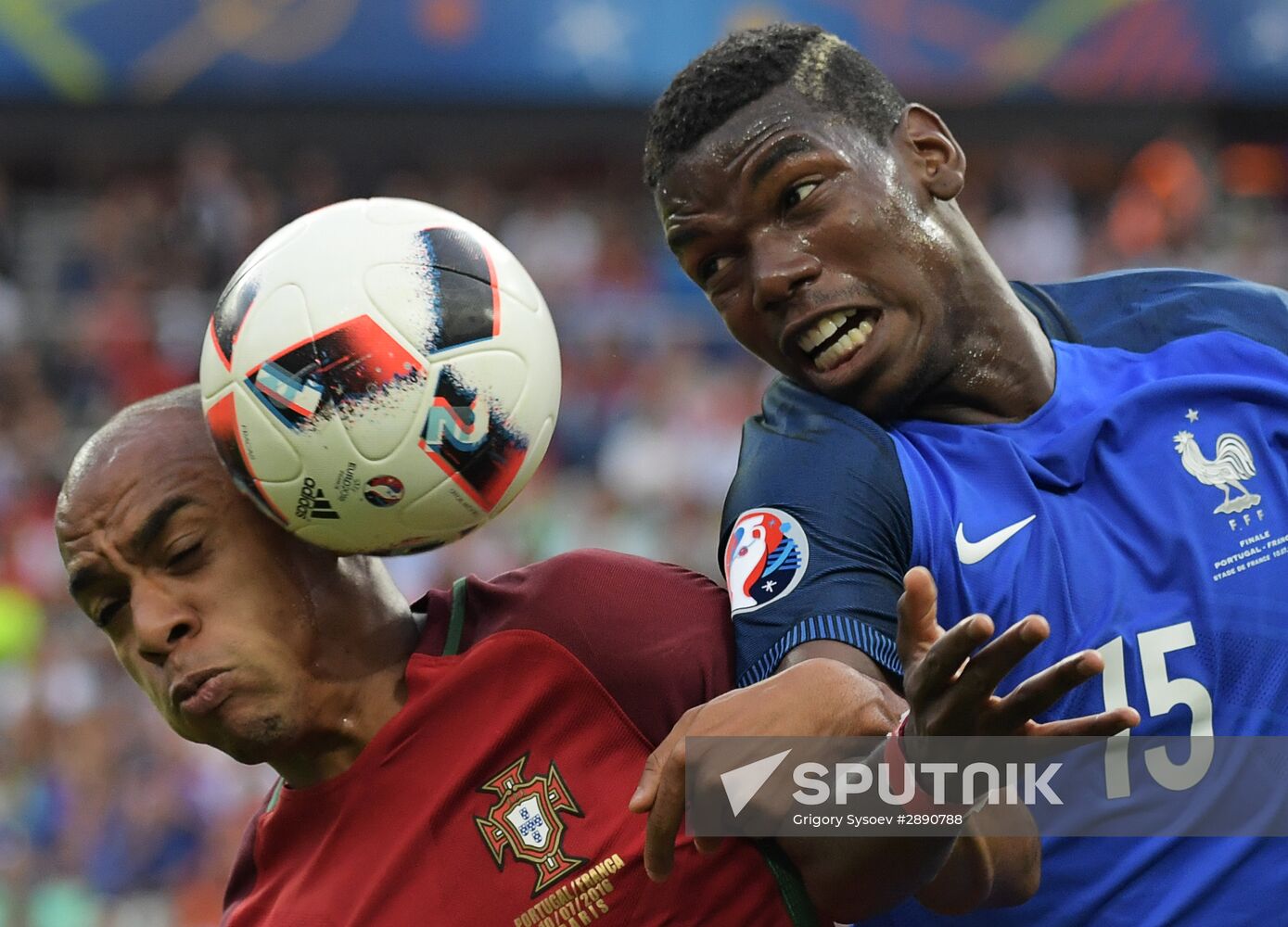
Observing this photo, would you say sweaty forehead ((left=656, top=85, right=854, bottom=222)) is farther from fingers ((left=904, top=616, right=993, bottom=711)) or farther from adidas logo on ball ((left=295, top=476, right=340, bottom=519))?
fingers ((left=904, top=616, right=993, bottom=711))

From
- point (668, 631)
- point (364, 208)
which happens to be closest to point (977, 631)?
point (668, 631)

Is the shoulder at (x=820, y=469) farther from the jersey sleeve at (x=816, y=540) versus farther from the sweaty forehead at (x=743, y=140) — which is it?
the sweaty forehead at (x=743, y=140)

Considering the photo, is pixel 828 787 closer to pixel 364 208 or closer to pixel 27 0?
pixel 364 208

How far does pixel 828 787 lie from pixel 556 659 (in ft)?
2.38

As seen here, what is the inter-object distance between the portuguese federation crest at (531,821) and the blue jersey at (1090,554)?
44 centimetres

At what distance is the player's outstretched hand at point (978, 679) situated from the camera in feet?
6.96

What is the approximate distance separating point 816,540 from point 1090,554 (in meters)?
0.59

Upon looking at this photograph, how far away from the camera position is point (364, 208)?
2912mm

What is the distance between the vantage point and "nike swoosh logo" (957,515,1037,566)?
3012mm

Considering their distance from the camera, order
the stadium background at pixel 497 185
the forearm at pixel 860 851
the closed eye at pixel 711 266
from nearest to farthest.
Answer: the forearm at pixel 860 851
the closed eye at pixel 711 266
the stadium background at pixel 497 185

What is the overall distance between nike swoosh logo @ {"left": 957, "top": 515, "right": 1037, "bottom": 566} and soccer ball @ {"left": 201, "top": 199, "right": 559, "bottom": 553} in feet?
2.64

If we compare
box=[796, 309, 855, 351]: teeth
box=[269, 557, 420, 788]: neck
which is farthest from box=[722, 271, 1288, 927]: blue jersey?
box=[269, 557, 420, 788]: neck

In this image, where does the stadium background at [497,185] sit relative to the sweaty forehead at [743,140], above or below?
below

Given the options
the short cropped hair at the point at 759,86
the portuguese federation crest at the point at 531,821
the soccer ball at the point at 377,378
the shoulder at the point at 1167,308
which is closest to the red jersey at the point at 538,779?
the portuguese federation crest at the point at 531,821
